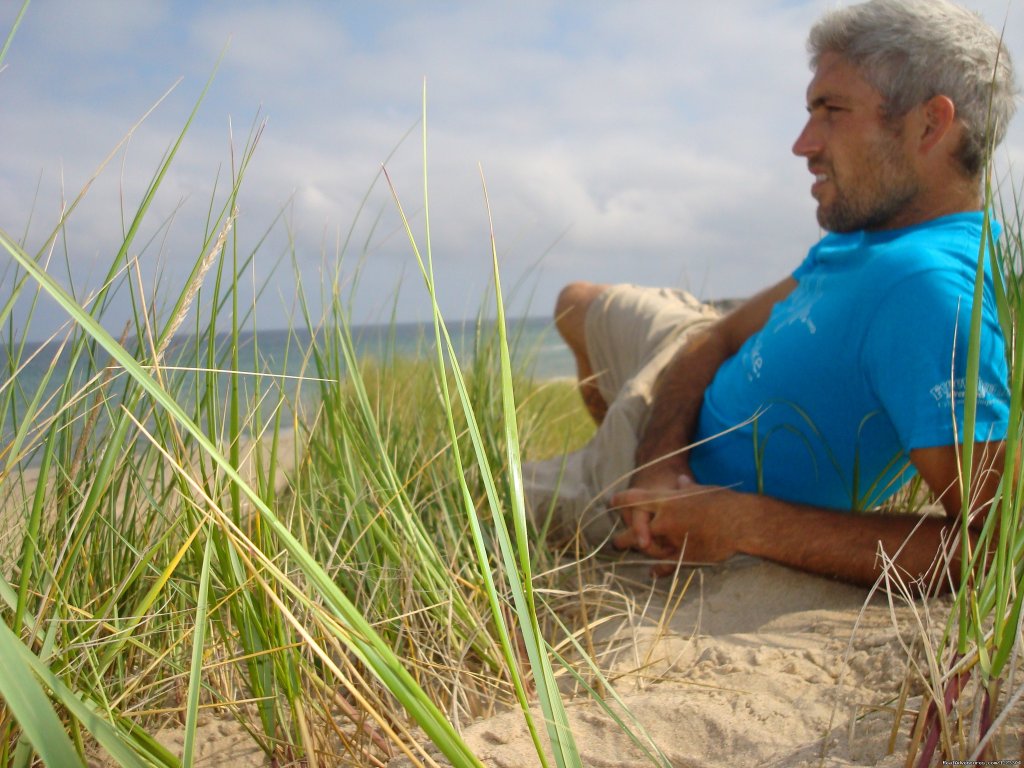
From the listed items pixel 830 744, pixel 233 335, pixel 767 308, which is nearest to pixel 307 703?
pixel 233 335

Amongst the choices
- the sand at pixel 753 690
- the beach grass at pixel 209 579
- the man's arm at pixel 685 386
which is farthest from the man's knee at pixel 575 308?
the beach grass at pixel 209 579

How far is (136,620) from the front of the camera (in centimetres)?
77

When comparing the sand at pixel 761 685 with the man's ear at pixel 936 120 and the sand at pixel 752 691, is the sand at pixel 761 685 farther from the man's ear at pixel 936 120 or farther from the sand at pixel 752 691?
the man's ear at pixel 936 120

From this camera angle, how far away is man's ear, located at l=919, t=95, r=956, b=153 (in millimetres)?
1768

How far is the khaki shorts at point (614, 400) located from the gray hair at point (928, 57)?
99cm

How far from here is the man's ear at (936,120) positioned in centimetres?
177

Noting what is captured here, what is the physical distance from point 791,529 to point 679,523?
23cm

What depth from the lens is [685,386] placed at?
223 cm

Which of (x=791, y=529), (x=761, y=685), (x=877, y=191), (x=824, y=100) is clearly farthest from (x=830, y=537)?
(x=824, y=100)

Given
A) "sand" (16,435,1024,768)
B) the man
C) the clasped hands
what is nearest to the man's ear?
the man

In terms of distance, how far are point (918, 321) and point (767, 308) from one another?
0.99 m

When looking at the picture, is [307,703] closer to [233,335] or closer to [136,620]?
[136,620]

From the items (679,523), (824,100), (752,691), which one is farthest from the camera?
(824,100)

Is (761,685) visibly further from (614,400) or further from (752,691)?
(614,400)
